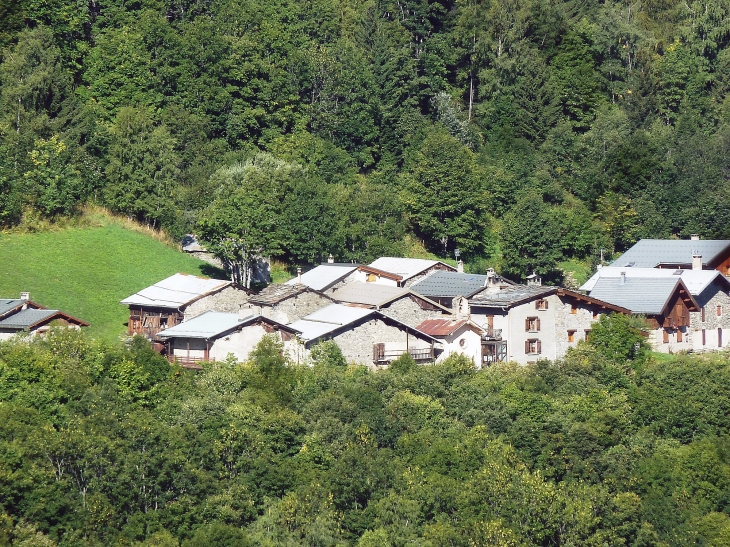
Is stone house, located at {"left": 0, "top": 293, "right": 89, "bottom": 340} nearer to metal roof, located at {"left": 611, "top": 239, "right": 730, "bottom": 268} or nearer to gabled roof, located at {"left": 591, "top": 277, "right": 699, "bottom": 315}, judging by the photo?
gabled roof, located at {"left": 591, "top": 277, "right": 699, "bottom": 315}

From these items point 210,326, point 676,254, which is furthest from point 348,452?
point 676,254

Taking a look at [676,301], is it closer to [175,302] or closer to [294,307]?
[294,307]

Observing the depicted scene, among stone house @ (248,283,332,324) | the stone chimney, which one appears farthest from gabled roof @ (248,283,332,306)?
the stone chimney

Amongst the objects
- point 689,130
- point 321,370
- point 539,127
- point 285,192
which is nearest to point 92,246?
point 285,192

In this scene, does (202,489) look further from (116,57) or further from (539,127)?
(539,127)

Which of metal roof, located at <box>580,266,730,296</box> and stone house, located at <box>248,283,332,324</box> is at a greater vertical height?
metal roof, located at <box>580,266,730,296</box>

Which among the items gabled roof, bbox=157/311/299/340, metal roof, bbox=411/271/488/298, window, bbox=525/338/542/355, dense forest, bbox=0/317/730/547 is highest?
metal roof, bbox=411/271/488/298

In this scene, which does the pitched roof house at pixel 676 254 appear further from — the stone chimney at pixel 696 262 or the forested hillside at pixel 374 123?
the forested hillside at pixel 374 123

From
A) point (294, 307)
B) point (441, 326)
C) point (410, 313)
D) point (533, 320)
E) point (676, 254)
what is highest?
point (676, 254)
